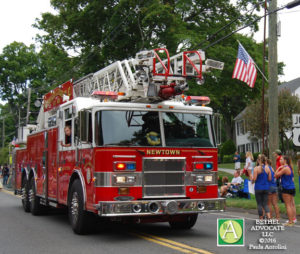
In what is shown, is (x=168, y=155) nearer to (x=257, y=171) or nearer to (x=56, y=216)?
(x=257, y=171)

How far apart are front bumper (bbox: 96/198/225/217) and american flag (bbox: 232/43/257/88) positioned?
9.02 metres

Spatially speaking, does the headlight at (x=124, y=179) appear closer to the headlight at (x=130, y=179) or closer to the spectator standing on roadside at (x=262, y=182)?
the headlight at (x=130, y=179)

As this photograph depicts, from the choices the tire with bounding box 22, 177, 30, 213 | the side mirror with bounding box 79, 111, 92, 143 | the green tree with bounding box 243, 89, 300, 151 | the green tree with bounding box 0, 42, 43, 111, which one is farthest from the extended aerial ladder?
the green tree with bounding box 0, 42, 43, 111

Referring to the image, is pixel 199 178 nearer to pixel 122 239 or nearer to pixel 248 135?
pixel 122 239

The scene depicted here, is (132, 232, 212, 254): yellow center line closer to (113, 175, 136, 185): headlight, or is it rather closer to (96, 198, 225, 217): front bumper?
(96, 198, 225, 217): front bumper

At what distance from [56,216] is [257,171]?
6343 mm

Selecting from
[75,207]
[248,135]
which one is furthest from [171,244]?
[248,135]

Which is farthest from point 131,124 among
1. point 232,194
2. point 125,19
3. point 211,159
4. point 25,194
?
point 125,19

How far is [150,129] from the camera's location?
9.73 m

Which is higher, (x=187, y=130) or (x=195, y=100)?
(x=195, y=100)

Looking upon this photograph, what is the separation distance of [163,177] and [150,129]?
1.03 metres

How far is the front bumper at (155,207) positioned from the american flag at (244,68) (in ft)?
29.6

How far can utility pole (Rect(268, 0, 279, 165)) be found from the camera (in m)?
15.6

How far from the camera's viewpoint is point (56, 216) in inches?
566
